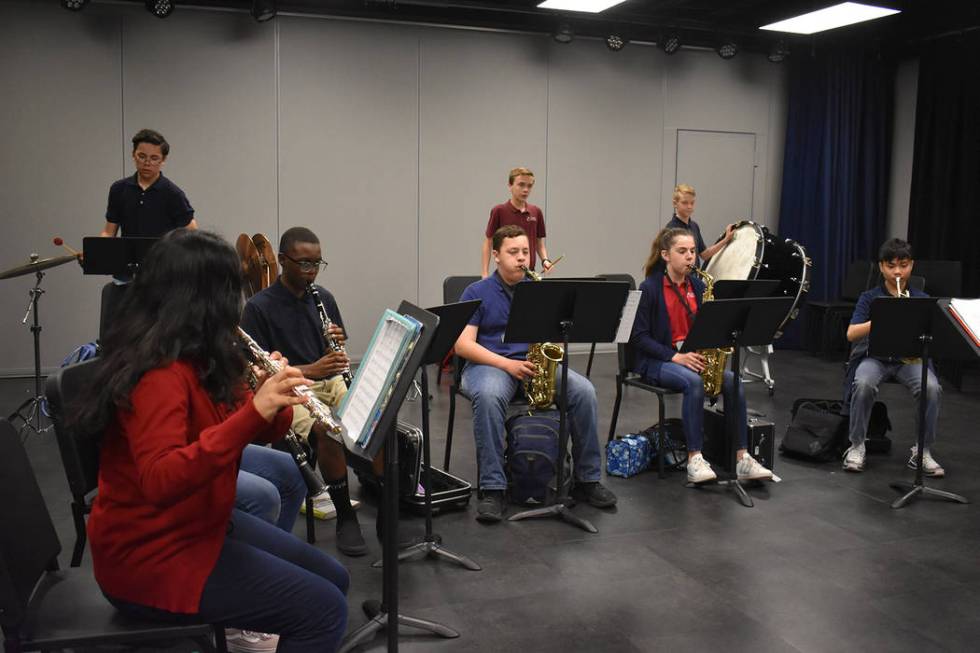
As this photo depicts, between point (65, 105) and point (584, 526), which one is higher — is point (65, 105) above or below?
above

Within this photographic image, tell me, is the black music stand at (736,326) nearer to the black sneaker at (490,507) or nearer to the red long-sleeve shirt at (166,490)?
the black sneaker at (490,507)

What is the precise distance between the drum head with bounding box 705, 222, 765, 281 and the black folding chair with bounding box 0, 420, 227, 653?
18.1 ft

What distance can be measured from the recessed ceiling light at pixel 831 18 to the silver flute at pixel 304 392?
633 centimetres

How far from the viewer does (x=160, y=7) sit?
6594 millimetres

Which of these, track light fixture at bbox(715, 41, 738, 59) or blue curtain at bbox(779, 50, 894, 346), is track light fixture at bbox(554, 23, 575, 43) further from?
blue curtain at bbox(779, 50, 894, 346)

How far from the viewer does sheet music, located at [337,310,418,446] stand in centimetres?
196

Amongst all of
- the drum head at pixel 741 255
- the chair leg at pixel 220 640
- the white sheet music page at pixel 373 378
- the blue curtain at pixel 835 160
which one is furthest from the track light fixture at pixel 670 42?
the chair leg at pixel 220 640

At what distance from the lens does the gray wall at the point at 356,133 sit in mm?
6836

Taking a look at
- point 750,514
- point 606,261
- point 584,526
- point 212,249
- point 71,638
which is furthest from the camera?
point 606,261

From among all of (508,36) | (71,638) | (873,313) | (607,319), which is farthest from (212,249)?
(508,36)

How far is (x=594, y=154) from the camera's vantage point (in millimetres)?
8352

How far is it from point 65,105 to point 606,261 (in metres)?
5.02

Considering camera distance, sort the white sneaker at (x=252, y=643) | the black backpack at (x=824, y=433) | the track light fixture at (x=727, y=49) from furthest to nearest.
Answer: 1. the track light fixture at (x=727, y=49)
2. the black backpack at (x=824, y=433)
3. the white sneaker at (x=252, y=643)

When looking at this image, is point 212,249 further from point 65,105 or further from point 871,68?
point 871,68
